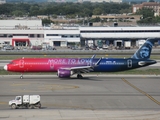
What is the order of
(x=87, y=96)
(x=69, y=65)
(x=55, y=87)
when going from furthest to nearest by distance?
(x=69, y=65)
(x=55, y=87)
(x=87, y=96)

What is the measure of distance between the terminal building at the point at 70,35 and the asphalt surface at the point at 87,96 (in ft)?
258

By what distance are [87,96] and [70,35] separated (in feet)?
324

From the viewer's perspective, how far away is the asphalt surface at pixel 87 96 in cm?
4462

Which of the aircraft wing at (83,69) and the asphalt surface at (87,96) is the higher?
the aircraft wing at (83,69)

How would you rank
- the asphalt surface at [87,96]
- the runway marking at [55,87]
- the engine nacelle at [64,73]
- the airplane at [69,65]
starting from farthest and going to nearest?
the airplane at [69,65] → the engine nacelle at [64,73] → the runway marking at [55,87] → the asphalt surface at [87,96]

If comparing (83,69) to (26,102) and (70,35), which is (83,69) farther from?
(70,35)

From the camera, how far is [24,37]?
152m

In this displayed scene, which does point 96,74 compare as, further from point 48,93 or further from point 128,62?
point 48,93

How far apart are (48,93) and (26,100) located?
10.7 m

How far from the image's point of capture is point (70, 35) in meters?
155

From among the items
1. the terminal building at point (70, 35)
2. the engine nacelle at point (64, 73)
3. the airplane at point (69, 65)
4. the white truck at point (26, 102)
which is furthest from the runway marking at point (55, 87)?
the terminal building at point (70, 35)

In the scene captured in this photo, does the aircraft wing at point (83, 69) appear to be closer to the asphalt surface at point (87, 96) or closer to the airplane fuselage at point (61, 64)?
the airplane fuselage at point (61, 64)

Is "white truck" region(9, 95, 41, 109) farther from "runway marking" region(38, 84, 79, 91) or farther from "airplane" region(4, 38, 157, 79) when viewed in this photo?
"airplane" region(4, 38, 157, 79)

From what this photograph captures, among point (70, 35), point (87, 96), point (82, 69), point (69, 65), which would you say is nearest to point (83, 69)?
point (82, 69)
